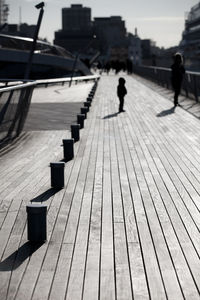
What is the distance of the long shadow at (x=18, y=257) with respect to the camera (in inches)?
197

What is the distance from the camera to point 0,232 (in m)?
6.03

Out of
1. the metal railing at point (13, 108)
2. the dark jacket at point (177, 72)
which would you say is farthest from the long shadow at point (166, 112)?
the metal railing at point (13, 108)

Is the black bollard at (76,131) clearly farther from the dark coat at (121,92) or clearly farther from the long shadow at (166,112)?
the dark coat at (121,92)

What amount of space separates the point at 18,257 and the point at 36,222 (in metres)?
0.44

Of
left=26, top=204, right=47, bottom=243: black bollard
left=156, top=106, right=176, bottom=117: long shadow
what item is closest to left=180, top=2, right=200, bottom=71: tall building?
left=156, top=106, right=176, bottom=117: long shadow

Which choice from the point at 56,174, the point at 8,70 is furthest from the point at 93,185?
the point at 8,70

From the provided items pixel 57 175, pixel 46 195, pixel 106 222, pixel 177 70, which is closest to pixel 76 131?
pixel 57 175

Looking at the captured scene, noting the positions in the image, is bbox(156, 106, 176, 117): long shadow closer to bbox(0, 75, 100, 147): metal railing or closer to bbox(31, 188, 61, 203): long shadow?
bbox(0, 75, 100, 147): metal railing

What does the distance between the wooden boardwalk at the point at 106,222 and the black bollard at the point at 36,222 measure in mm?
102

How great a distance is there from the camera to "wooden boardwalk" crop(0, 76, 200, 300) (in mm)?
4633

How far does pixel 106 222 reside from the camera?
645 cm

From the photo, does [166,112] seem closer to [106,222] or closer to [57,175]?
[57,175]

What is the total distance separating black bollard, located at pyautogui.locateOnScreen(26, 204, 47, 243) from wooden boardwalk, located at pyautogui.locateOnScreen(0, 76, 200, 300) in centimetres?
10

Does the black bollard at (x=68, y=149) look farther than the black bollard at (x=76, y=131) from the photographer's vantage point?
No
